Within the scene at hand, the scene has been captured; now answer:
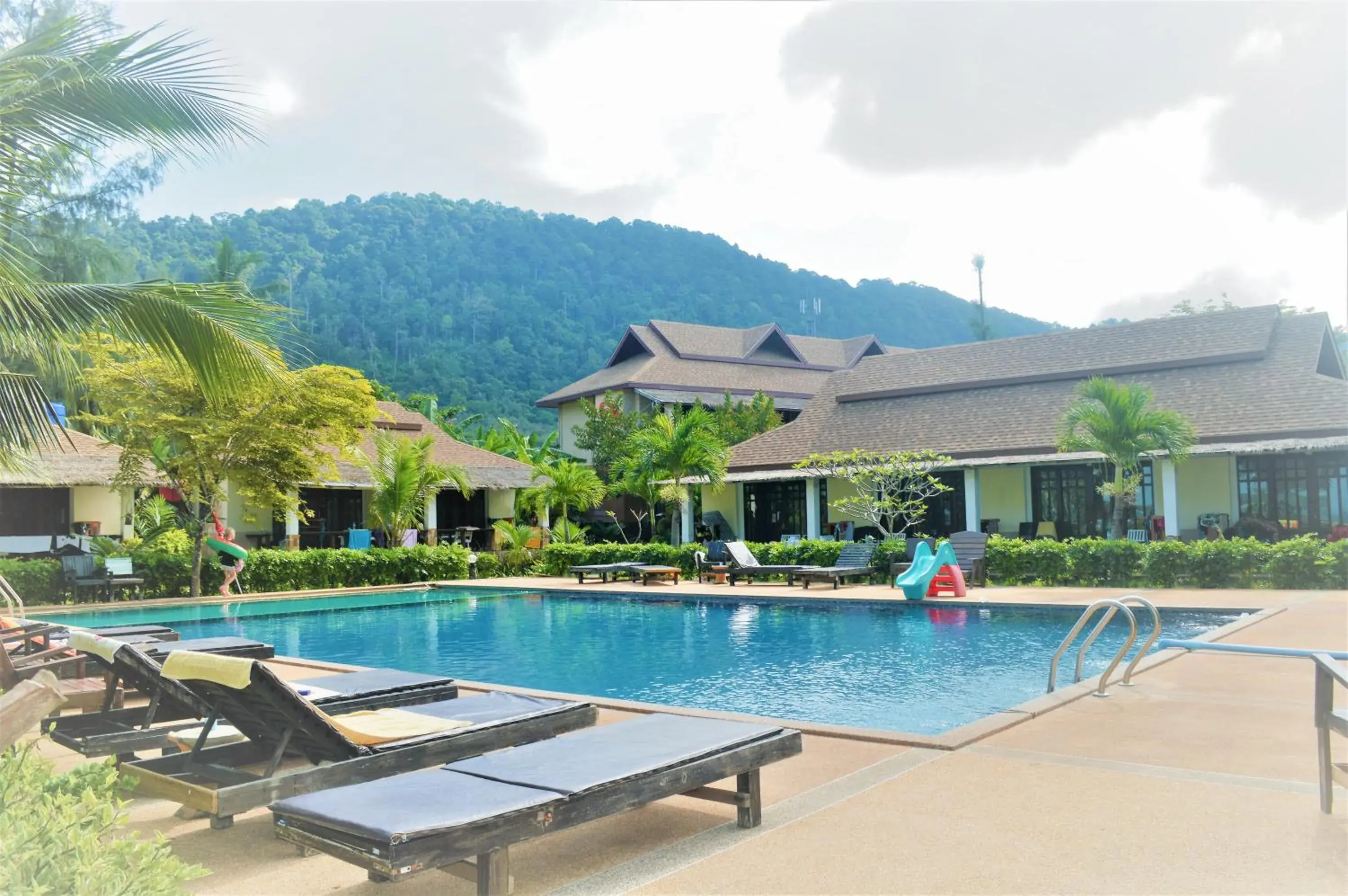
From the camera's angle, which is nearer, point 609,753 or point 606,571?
point 609,753

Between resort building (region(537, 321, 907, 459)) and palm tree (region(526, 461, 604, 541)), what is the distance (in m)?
11.2

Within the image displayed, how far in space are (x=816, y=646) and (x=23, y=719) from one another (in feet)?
34.7

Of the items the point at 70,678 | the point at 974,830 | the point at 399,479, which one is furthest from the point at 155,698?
the point at 399,479

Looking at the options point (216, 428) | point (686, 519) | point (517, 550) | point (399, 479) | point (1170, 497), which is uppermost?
point (216, 428)

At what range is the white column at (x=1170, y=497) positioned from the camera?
19.5 meters

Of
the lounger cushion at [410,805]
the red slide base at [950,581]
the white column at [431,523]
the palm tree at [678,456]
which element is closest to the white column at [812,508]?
the palm tree at [678,456]

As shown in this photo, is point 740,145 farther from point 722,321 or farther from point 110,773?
point 722,321

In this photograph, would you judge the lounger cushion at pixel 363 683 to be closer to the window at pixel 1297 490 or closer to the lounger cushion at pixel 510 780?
the lounger cushion at pixel 510 780

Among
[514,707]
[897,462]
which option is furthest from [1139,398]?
[514,707]

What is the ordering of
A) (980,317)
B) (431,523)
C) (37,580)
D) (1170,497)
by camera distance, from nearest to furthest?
(37,580) < (1170,497) < (431,523) < (980,317)

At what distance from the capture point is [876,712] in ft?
27.3

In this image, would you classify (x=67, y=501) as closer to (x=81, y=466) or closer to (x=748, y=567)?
(x=81, y=466)

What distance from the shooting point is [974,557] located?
18.6m

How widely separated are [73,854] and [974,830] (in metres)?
3.25
